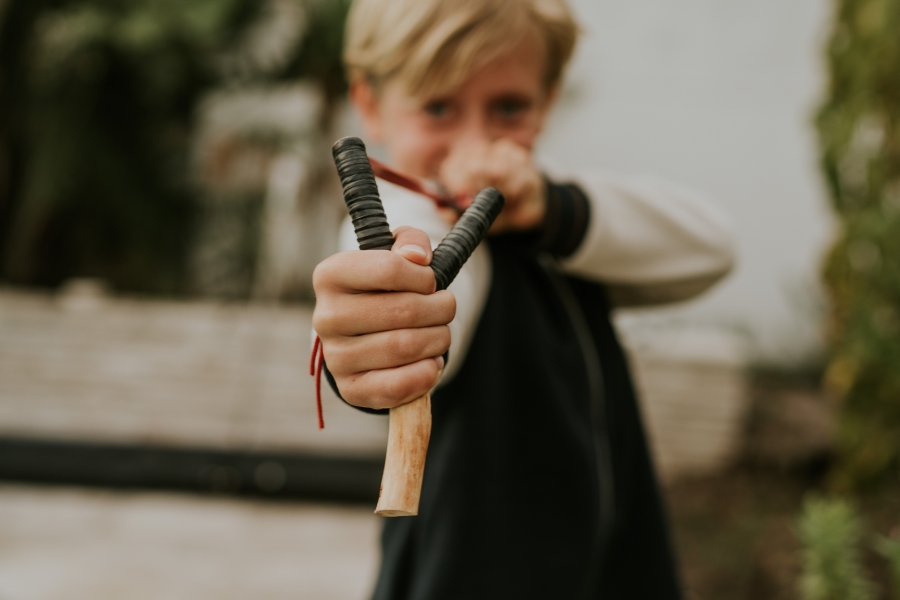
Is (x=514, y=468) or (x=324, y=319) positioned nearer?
(x=324, y=319)

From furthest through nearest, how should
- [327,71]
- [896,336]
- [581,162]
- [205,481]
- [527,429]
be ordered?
[581,162]
[327,71]
[205,481]
[896,336]
[527,429]

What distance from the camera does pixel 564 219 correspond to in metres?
0.77

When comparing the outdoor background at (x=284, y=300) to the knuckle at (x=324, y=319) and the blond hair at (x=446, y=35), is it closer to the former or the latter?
the blond hair at (x=446, y=35)

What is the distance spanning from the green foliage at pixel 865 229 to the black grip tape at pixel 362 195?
1810 mm

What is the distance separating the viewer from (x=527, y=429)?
0.80m

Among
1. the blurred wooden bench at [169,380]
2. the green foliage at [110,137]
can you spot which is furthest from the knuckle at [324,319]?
the green foliage at [110,137]

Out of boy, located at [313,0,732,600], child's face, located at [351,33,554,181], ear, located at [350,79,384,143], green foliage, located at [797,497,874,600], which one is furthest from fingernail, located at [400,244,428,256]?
green foliage, located at [797,497,874,600]

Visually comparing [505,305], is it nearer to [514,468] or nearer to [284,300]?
[514,468]

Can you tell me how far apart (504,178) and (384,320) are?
0.31 m

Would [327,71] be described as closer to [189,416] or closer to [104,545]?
[189,416]

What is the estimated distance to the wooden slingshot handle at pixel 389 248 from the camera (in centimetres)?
37

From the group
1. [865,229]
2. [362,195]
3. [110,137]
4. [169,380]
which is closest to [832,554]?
[362,195]

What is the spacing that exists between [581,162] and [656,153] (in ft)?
1.32

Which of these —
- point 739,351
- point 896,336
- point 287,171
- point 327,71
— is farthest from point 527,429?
point 287,171
